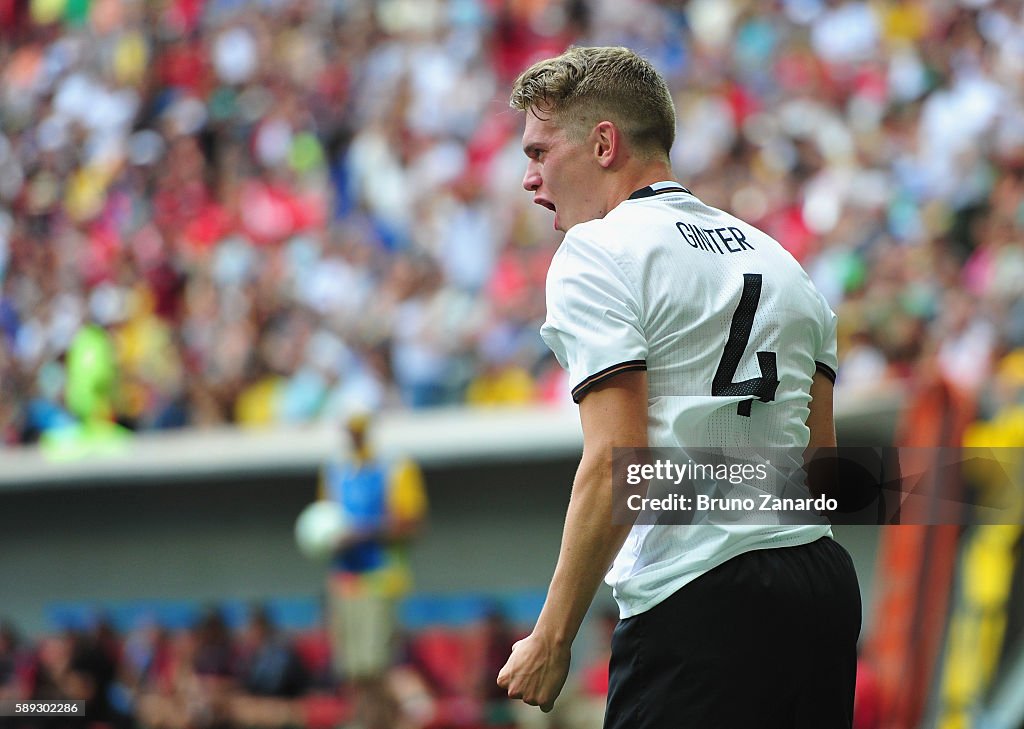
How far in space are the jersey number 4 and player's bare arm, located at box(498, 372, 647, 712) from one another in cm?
24

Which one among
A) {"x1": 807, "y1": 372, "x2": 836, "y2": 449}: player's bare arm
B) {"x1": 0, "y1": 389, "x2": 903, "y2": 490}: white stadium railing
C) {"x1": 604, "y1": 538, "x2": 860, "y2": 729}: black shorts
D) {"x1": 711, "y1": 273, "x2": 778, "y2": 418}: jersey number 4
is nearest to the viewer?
{"x1": 604, "y1": 538, "x2": 860, "y2": 729}: black shorts

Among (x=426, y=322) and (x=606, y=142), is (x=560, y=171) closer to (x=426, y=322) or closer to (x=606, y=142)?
(x=606, y=142)

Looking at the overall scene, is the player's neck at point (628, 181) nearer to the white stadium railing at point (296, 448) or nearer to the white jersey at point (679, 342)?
the white jersey at point (679, 342)

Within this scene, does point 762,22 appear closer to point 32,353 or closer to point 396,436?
point 396,436

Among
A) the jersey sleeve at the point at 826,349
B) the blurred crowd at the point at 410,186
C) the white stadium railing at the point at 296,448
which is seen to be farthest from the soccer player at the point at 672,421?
the white stadium railing at the point at 296,448

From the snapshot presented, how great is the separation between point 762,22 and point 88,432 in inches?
277

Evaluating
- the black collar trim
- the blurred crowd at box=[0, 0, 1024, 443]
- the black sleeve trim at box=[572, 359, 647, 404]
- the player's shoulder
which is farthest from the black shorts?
the blurred crowd at box=[0, 0, 1024, 443]

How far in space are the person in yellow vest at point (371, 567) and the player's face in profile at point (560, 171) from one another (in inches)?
283

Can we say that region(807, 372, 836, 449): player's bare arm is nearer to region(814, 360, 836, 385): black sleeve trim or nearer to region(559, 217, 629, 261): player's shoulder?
region(814, 360, 836, 385): black sleeve trim

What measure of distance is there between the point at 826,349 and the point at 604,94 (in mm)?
794

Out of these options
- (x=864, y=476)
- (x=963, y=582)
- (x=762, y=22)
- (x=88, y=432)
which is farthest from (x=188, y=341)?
(x=864, y=476)

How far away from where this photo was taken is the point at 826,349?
353 cm

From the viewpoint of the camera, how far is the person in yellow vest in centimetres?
1047

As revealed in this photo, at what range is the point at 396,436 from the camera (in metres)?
11.6
